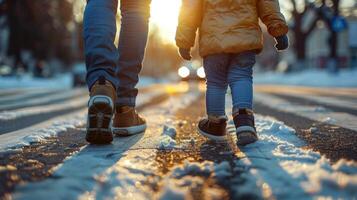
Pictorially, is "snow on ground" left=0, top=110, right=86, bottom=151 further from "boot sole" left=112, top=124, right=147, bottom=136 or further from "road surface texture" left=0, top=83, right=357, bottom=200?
"boot sole" left=112, top=124, right=147, bottom=136

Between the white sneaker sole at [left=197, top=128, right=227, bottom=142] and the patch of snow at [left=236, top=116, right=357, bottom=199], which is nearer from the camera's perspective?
the patch of snow at [left=236, top=116, right=357, bottom=199]

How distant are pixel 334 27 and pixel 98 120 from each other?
718 inches

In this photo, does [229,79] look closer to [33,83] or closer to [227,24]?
[227,24]

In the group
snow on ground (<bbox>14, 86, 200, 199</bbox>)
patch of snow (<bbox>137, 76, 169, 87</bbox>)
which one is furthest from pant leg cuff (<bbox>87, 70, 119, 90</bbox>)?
patch of snow (<bbox>137, 76, 169, 87</bbox>)

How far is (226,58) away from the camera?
3.10 m

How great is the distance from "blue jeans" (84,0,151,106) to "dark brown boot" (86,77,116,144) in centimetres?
14

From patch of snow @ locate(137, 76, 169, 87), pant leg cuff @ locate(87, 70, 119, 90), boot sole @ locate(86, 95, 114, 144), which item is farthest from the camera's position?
patch of snow @ locate(137, 76, 169, 87)

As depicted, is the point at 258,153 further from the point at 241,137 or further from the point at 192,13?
the point at 192,13

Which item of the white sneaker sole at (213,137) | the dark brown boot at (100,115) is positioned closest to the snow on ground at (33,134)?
the dark brown boot at (100,115)

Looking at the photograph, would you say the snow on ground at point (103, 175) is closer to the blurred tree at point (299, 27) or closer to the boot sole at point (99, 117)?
the boot sole at point (99, 117)

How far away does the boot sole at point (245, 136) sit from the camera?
8.75ft

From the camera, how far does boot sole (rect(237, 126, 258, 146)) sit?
267 cm

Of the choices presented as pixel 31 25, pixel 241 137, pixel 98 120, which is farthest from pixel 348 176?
pixel 31 25

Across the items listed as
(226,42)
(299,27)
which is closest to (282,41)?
(226,42)
